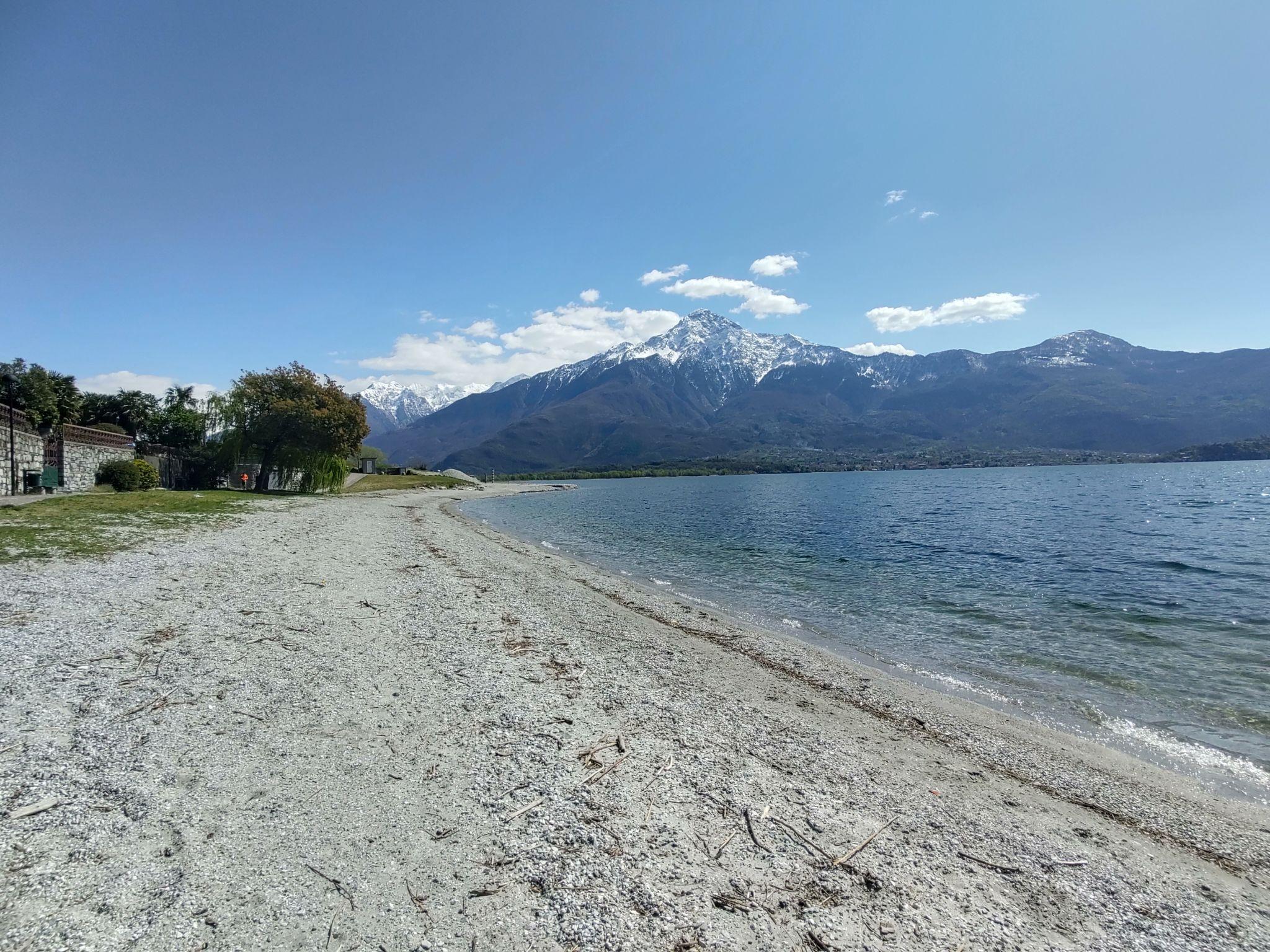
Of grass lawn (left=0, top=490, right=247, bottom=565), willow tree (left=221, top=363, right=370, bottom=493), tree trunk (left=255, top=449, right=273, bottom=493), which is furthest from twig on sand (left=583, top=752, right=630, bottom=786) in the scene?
tree trunk (left=255, top=449, right=273, bottom=493)

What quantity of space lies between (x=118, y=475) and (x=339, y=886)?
5115 centimetres

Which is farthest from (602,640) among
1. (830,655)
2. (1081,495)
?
(1081,495)

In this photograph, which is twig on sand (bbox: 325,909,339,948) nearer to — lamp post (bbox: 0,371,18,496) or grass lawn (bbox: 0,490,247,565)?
grass lawn (bbox: 0,490,247,565)

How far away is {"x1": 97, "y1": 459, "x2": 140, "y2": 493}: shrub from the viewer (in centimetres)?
4100

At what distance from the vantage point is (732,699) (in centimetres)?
1109

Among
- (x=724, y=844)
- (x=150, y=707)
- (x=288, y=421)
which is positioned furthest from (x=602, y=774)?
(x=288, y=421)

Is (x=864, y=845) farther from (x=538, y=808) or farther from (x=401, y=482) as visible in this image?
(x=401, y=482)

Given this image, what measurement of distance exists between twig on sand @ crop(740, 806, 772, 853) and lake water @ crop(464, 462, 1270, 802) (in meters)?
8.46

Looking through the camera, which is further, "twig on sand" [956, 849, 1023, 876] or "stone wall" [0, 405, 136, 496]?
"stone wall" [0, 405, 136, 496]

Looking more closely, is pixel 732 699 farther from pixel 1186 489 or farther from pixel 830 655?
pixel 1186 489

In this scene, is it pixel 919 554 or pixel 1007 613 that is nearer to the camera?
pixel 1007 613

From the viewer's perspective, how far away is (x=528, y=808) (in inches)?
260

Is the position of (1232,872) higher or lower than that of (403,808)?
lower

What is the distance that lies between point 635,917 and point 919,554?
108 feet
